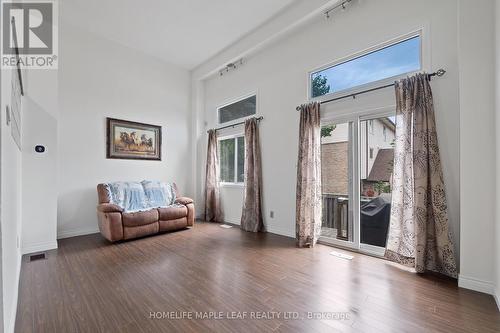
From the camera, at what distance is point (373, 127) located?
315 cm

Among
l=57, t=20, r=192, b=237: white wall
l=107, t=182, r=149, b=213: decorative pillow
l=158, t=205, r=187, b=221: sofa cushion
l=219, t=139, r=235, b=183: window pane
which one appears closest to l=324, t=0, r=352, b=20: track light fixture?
l=219, t=139, r=235, b=183: window pane

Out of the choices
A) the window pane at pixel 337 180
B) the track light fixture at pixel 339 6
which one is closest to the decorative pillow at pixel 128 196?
the window pane at pixel 337 180

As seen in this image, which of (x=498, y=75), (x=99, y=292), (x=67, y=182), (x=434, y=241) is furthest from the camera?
(x=67, y=182)

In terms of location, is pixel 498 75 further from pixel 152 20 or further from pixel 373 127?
pixel 152 20

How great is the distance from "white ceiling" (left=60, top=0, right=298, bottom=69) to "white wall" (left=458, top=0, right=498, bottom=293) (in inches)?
95.2

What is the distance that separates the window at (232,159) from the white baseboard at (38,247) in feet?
10.6

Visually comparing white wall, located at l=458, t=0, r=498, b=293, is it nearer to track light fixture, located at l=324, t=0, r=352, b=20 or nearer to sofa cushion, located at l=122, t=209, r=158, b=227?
track light fixture, located at l=324, t=0, r=352, b=20

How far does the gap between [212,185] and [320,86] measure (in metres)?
3.17

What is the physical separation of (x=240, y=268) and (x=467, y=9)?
11.5 ft

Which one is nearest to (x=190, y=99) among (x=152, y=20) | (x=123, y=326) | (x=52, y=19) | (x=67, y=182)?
(x=152, y=20)

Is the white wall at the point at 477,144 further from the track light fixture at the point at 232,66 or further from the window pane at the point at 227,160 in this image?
the window pane at the point at 227,160

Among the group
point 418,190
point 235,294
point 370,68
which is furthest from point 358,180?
point 235,294

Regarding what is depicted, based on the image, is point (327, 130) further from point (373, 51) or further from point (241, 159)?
point (241, 159)

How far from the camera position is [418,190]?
A: 2494 mm
